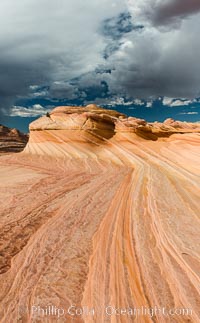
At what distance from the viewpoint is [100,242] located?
7.10 meters

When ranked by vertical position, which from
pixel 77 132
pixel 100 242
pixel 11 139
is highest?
pixel 100 242

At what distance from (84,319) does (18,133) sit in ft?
386

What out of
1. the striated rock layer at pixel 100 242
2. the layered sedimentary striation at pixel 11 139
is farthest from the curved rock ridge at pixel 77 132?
the layered sedimentary striation at pixel 11 139

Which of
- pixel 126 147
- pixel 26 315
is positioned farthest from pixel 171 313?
pixel 126 147

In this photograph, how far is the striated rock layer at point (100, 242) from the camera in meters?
4.94

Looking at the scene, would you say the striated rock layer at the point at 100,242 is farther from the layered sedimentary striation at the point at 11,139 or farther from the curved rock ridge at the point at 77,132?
the layered sedimentary striation at the point at 11,139

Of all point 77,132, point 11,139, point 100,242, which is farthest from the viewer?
point 11,139

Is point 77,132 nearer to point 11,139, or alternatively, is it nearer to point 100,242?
point 100,242

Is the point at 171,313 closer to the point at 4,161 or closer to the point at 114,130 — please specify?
the point at 4,161

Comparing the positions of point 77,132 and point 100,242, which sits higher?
point 100,242

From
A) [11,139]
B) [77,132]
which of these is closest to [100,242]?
[77,132]

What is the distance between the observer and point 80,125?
78.1 ft

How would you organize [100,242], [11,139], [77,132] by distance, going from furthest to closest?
[11,139]
[77,132]
[100,242]

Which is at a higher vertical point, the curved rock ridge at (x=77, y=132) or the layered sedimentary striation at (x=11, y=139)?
the curved rock ridge at (x=77, y=132)
